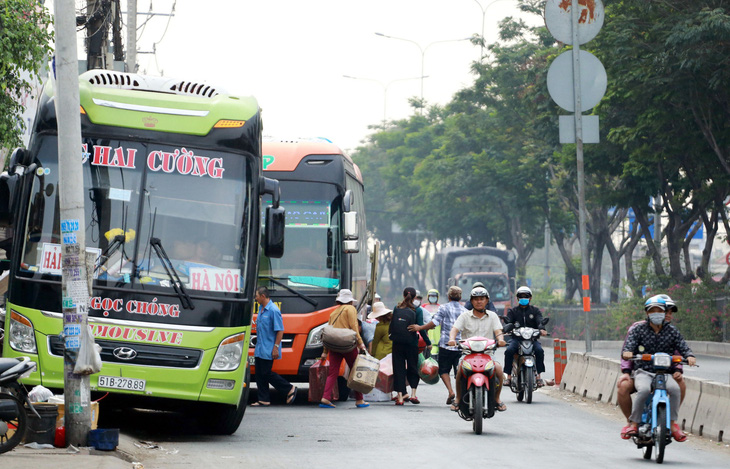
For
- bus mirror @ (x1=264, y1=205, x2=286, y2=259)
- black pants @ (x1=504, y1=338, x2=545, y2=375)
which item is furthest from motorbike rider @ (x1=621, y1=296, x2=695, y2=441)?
black pants @ (x1=504, y1=338, x2=545, y2=375)

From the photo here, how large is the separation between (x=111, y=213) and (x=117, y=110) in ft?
3.48

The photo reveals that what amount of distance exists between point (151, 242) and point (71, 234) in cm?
145

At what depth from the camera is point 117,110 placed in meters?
Answer: 11.6

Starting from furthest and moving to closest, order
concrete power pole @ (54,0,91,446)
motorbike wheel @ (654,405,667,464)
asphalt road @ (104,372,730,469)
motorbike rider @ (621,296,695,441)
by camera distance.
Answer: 1. motorbike rider @ (621,296,695,441)
2. motorbike wheel @ (654,405,667,464)
3. asphalt road @ (104,372,730,469)
4. concrete power pole @ (54,0,91,446)

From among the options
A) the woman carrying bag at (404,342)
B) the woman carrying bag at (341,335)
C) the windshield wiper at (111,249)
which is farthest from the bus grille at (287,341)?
the windshield wiper at (111,249)

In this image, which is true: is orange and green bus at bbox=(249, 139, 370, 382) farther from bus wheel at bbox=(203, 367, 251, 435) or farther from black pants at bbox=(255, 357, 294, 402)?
bus wheel at bbox=(203, 367, 251, 435)

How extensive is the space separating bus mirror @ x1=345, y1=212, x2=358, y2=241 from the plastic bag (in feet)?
21.2

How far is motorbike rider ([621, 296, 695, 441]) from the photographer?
10820 mm

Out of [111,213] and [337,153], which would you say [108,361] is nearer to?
[111,213]

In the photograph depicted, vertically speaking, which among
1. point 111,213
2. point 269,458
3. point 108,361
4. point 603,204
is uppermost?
point 603,204

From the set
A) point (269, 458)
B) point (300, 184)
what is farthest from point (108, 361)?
point (300, 184)

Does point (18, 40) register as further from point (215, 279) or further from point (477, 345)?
point (477, 345)

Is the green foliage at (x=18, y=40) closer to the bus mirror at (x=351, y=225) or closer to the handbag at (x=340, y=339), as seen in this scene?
the bus mirror at (x=351, y=225)

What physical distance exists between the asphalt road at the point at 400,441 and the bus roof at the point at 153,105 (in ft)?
10.2
